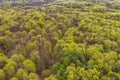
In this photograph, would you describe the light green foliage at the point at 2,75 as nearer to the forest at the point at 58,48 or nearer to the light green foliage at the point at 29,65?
the forest at the point at 58,48

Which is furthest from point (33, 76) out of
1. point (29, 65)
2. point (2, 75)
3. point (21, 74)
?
point (2, 75)

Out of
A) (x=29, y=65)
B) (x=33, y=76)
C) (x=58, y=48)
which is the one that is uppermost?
(x=58, y=48)

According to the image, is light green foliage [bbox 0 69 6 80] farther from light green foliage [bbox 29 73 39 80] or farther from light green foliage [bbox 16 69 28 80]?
light green foliage [bbox 29 73 39 80]

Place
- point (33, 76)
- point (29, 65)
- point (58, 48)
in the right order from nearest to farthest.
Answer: point (33, 76) → point (29, 65) → point (58, 48)

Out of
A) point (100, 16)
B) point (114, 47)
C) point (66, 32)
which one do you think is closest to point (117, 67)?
point (114, 47)

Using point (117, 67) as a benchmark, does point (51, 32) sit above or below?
above

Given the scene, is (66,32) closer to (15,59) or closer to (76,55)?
(76,55)

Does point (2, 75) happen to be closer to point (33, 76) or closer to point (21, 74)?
point (21, 74)

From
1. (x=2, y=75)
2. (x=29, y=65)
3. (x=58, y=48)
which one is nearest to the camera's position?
(x=2, y=75)

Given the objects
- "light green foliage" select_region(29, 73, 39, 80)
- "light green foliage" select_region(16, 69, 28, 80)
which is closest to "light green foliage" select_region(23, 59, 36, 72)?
"light green foliage" select_region(16, 69, 28, 80)
